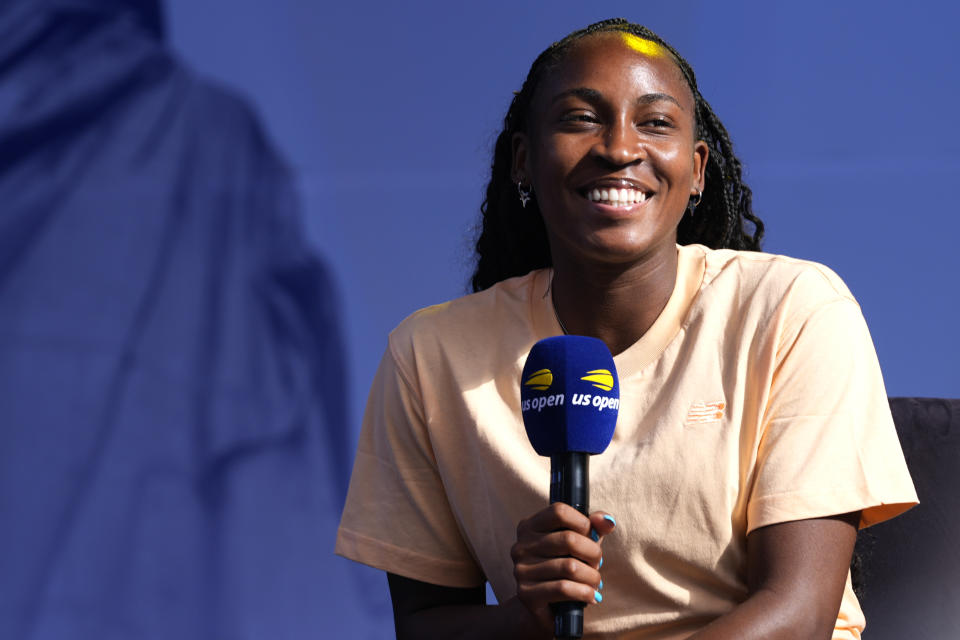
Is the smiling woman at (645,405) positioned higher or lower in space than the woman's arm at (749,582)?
higher

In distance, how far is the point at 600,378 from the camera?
96 cm

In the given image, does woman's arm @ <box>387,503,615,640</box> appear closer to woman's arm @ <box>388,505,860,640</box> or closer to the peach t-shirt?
woman's arm @ <box>388,505,860,640</box>

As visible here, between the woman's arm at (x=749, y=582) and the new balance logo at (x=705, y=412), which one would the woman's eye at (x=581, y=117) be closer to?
the new balance logo at (x=705, y=412)

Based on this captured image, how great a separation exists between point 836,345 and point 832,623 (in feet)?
0.99

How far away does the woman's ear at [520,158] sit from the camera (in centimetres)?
146

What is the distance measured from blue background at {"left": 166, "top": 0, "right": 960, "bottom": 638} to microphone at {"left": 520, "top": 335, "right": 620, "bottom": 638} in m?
1.22

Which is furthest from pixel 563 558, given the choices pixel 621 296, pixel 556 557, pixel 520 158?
pixel 520 158

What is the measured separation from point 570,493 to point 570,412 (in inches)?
2.9

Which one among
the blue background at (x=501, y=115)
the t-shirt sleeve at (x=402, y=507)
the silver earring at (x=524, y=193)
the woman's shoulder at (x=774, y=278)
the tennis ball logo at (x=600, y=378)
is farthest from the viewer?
the blue background at (x=501, y=115)

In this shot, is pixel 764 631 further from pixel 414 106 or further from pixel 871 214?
pixel 414 106

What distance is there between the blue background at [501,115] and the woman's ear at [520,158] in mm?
725

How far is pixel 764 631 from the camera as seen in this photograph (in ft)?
3.36

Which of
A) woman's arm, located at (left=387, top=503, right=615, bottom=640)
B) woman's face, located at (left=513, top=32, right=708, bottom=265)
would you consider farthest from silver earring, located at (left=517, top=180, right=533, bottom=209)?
woman's arm, located at (left=387, top=503, right=615, bottom=640)

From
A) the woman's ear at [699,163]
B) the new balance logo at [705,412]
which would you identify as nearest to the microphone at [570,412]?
the new balance logo at [705,412]
